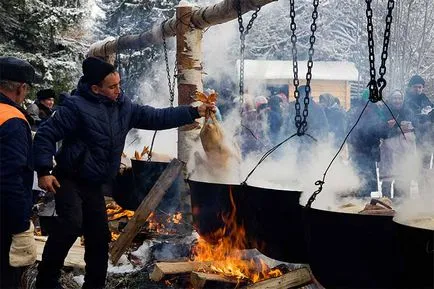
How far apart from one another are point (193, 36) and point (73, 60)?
9826 millimetres

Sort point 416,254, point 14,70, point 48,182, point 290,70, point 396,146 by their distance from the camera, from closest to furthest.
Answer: point 416,254 → point 14,70 → point 48,182 → point 396,146 → point 290,70

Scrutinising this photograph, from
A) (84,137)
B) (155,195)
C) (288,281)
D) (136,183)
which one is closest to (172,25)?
(136,183)

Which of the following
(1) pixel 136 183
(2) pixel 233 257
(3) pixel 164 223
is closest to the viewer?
(2) pixel 233 257

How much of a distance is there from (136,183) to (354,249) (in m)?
3.47

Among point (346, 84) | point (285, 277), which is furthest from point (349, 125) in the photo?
point (346, 84)

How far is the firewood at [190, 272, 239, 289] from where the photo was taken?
464cm

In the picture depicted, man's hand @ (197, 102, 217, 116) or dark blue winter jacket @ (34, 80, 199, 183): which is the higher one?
man's hand @ (197, 102, 217, 116)

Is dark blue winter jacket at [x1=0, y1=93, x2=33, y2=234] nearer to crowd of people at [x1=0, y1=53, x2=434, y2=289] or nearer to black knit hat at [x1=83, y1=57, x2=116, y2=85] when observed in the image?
crowd of people at [x1=0, y1=53, x2=434, y2=289]

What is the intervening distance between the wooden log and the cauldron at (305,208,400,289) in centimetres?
267

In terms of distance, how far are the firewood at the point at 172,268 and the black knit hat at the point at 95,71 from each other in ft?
6.16

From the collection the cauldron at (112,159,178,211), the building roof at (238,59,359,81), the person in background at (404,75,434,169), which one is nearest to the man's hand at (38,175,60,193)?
the cauldron at (112,159,178,211)

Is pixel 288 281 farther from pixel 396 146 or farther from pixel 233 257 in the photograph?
pixel 396 146

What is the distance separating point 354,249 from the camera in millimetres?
3154

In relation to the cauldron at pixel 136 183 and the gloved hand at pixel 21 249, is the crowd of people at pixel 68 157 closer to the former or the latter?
the gloved hand at pixel 21 249
